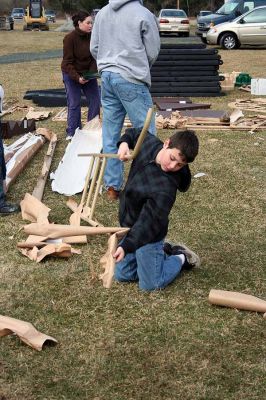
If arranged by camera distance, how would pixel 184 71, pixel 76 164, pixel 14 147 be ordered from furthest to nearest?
1. pixel 184 71
2. pixel 14 147
3. pixel 76 164

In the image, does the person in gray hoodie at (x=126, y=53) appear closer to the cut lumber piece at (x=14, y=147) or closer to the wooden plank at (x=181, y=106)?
the cut lumber piece at (x=14, y=147)

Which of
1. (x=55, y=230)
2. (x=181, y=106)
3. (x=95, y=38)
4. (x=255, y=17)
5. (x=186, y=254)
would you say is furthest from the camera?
(x=255, y=17)

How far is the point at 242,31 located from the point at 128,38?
1736 cm

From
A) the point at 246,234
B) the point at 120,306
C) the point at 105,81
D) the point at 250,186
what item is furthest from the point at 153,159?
the point at 250,186

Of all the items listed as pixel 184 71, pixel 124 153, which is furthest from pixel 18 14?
pixel 124 153

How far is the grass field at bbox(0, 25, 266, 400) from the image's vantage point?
2.90 metres

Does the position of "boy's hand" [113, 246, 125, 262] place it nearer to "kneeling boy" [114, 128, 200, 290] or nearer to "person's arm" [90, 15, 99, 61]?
"kneeling boy" [114, 128, 200, 290]

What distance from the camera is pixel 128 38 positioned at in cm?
508

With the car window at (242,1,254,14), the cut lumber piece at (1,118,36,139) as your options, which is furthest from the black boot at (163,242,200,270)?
the car window at (242,1,254,14)

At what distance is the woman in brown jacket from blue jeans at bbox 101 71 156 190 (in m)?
2.09

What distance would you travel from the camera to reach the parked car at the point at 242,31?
68.8 feet

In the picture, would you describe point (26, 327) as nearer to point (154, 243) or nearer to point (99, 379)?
point (99, 379)

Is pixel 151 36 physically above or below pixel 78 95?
above

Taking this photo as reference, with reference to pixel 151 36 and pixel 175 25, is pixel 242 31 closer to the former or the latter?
pixel 175 25
